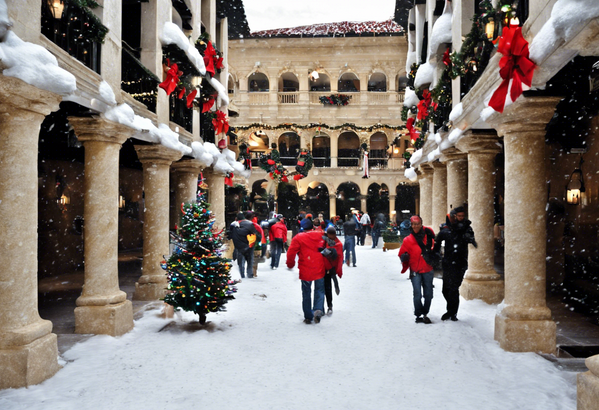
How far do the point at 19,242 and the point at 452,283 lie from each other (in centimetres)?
622

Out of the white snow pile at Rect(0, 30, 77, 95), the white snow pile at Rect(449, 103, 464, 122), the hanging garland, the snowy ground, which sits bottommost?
the snowy ground

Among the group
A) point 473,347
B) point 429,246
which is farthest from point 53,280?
point 473,347

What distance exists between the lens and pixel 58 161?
1356 centimetres

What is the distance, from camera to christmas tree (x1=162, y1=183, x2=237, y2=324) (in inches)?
295

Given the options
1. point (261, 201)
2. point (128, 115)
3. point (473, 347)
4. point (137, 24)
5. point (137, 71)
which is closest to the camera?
point (473, 347)

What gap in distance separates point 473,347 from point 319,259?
2714 mm

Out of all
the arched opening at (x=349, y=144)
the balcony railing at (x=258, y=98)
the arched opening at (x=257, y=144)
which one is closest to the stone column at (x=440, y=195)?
the balcony railing at (x=258, y=98)

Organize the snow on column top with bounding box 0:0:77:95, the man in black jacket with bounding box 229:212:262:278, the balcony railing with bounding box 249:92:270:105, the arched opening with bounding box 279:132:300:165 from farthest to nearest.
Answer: the arched opening with bounding box 279:132:300:165
the balcony railing with bounding box 249:92:270:105
the man in black jacket with bounding box 229:212:262:278
the snow on column top with bounding box 0:0:77:95

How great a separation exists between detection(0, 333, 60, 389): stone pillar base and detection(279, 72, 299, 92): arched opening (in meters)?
31.5

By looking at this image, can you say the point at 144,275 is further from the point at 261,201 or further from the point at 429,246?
the point at 261,201

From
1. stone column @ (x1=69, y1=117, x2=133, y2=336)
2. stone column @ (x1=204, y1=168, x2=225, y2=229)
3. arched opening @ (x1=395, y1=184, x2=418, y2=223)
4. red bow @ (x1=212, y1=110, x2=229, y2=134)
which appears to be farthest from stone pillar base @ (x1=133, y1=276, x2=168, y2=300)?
A: arched opening @ (x1=395, y1=184, x2=418, y2=223)

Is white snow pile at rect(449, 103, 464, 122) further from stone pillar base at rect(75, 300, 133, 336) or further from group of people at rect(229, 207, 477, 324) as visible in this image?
stone pillar base at rect(75, 300, 133, 336)

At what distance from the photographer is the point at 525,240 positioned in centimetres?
649

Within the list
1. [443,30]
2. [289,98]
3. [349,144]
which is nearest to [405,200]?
[349,144]
